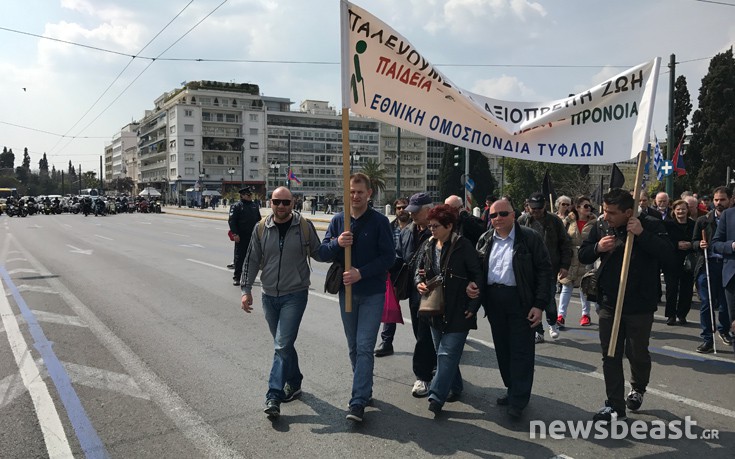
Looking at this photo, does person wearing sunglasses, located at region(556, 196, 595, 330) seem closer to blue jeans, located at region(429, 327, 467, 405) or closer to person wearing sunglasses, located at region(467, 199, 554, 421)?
person wearing sunglasses, located at region(467, 199, 554, 421)

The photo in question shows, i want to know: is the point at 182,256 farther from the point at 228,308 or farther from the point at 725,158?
the point at 725,158

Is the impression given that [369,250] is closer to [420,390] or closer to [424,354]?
[424,354]

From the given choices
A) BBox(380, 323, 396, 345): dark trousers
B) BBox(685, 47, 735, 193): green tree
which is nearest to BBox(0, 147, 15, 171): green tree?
BBox(685, 47, 735, 193): green tree

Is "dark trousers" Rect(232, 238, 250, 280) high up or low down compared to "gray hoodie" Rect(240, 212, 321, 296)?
down

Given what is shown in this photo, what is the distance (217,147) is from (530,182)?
5561 centimetres

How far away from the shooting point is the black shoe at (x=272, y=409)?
435 cm

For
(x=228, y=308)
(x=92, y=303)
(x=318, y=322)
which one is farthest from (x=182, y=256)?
(x=318, y=322)

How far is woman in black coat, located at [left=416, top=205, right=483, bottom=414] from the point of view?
14.8 ft

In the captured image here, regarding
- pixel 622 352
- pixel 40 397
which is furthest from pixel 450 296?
pixel 40 397

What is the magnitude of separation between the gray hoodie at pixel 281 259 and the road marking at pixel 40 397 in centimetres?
173

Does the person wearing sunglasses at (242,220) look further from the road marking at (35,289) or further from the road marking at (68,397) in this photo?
the road marking at (68,397)

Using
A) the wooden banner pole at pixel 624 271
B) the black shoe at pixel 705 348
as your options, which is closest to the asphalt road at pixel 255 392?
the black shoe at pixel 705 348

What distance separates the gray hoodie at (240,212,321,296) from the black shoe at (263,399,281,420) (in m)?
0.87
